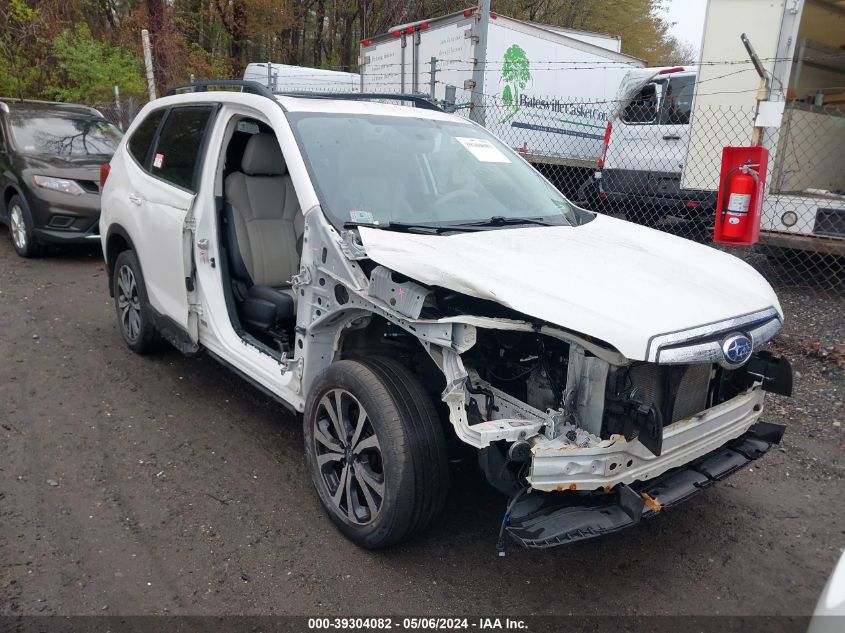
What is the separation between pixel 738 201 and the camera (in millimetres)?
5172

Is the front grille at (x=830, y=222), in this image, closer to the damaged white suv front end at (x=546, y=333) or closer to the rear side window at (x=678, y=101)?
the damaged white suv front end at (x=546, y=333)

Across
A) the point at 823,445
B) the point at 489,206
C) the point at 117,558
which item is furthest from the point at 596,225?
the point at 117,558

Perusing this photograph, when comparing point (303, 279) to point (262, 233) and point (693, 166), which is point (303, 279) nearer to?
point (262, 233)

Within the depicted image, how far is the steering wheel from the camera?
346 cm

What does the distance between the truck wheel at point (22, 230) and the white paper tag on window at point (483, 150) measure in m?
6.31

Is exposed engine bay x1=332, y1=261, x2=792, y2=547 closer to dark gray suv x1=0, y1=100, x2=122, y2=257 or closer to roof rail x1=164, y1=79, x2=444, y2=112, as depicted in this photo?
roof rail x1=164, y1=79, x2=444, y2=112

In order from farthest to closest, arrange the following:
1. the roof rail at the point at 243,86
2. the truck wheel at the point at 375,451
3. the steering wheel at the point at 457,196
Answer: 1. the roof rail at the point at 243,86
2. the steering wheel at the point at 457,196
3. the truck wheel at the point at 375,451

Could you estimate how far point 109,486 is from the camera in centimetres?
342

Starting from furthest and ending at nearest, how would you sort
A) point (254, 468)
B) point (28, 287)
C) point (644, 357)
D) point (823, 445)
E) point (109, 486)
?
point (28, 287) < point (823, 445) < point (254, 468) < point (109, 486) < point (644, 357)

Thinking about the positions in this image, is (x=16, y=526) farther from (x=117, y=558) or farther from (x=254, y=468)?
(x=254, y=468)

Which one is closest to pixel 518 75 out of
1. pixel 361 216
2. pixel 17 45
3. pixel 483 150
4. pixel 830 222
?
pixel 830 222

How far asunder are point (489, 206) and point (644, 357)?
156 cm

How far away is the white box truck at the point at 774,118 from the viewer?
599 centimetres

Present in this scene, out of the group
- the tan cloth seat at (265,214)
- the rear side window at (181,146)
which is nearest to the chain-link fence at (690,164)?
the tan cloth seat at (265,214)
